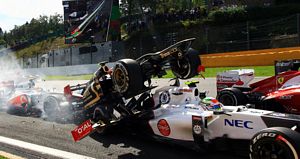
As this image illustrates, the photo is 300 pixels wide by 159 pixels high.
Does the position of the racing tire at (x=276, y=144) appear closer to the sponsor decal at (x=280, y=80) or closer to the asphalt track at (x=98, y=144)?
the asphalt track at (x=98, y=144)

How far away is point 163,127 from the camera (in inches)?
196

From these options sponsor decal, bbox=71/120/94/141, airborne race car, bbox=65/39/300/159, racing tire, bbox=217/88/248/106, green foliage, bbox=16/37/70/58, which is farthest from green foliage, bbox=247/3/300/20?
green foliage, bbox=16/37/70/58

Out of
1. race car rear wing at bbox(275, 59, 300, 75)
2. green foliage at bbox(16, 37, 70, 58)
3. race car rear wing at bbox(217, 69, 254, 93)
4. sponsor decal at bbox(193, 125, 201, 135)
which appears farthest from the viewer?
green foliage at bbox(16, 37, 70, 58)

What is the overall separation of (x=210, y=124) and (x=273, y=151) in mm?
1027

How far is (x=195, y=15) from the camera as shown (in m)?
30.5

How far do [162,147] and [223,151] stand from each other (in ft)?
3.13

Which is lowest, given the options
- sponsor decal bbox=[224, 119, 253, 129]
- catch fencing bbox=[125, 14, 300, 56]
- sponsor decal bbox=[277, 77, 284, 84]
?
sponsor decal bbox=[224, 119, 253, 129]

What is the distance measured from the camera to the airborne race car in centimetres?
358

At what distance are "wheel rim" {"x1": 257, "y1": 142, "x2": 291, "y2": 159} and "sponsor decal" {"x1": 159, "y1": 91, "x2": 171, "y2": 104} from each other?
212 centimetres

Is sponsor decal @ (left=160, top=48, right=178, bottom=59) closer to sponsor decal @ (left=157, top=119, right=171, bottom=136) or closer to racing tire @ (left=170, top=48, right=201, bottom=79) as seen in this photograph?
racing tire @ (left=170, top=48, right=201, bottom=79)

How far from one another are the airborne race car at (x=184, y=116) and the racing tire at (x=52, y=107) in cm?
105

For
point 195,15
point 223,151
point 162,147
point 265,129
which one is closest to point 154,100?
point 162,147

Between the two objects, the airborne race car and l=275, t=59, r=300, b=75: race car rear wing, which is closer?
the airborne race car

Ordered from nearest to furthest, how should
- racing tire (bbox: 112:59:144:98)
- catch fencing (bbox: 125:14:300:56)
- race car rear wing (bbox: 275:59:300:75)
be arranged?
racing tire (bbox: 112:59:144:98) → race car rear wing (bbox: 275:59:300:75) → catch fencing (bbox: 125:14:300:56)
